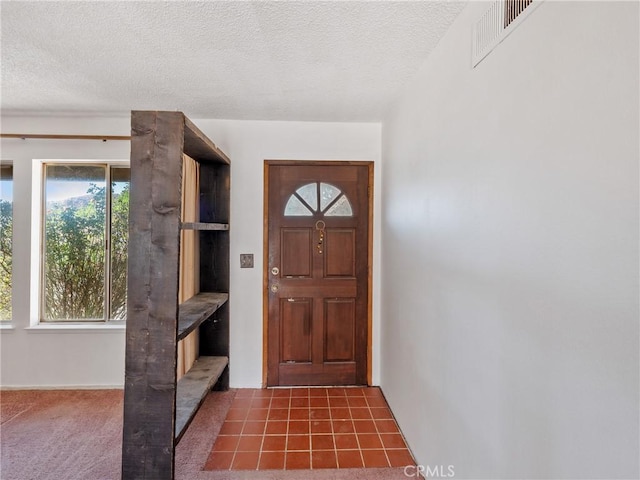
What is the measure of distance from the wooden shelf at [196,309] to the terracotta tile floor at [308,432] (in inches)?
32.6

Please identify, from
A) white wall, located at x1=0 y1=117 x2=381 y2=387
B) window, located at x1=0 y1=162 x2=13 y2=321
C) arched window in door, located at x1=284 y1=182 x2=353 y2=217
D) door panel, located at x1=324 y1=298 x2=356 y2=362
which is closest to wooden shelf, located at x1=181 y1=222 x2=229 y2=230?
white wall, located at x1=0 y1=117 x2=381 y2=387

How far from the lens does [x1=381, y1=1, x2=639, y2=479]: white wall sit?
0.73 metres

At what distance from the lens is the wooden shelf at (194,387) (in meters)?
1.83

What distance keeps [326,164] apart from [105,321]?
2.41 m

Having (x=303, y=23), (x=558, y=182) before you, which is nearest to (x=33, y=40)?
A: (x=303, y=23)

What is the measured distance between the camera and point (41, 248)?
2.98 m

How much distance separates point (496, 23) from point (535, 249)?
820mm

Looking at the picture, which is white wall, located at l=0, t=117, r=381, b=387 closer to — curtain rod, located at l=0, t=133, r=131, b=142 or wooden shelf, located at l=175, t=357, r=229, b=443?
curtain rod, located at l=0, t=133, r=131, b=142

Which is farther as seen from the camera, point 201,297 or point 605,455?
point 201,297

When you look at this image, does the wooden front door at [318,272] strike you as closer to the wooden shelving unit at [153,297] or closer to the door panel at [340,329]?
the door panel at [340,329]

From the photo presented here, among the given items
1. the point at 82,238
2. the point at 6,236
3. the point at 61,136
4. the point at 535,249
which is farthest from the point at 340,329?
the point at 6,236

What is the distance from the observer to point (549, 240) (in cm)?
92

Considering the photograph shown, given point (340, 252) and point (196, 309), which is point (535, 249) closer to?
point (196, 309)

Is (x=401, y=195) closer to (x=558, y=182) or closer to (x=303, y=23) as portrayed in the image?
(x=303, y=23)
